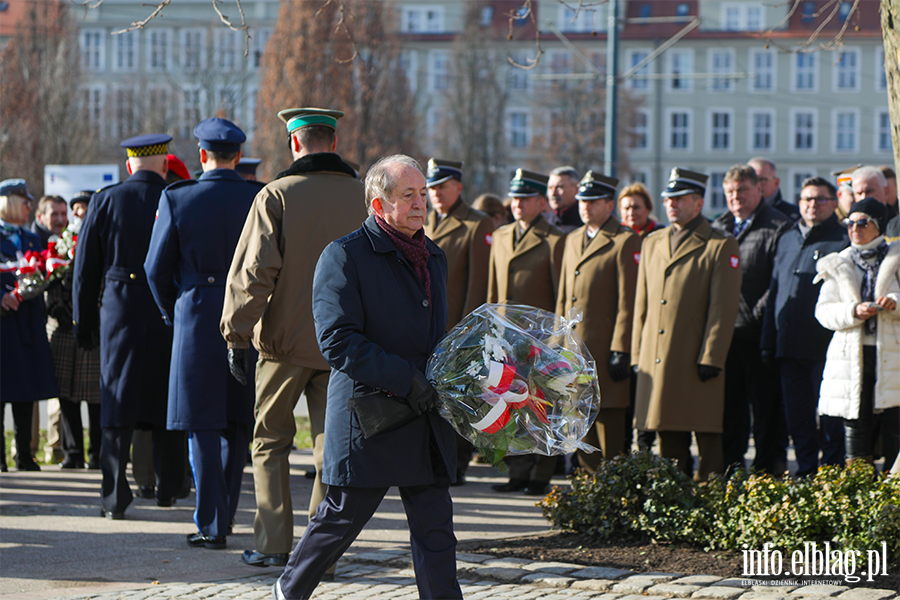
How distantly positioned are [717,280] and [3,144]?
123 feet

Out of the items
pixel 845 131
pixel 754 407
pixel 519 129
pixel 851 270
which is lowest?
pixel 754 407

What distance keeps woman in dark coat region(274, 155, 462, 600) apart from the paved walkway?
34.0 inches

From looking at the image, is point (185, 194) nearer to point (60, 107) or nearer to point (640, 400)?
point (640, 400)

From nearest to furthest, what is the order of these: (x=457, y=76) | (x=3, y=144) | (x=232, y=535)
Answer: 1. (x=232, y=535)
2. (x=3, y=144)
3. (x=457, y=76)

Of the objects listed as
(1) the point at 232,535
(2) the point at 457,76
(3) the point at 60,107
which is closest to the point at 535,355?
(1) the point at 232,535

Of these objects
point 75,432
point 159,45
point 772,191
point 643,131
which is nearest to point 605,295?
point 772,191

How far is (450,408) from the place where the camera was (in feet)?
14.1

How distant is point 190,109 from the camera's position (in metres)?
50.2

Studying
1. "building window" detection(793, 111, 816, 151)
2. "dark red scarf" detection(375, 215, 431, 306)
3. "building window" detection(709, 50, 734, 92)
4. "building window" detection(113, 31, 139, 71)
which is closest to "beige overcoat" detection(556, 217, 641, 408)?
"dark red scarf" detection(375, 215, 431, 306)

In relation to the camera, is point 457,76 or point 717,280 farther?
point 457,76

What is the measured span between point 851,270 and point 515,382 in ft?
12.3

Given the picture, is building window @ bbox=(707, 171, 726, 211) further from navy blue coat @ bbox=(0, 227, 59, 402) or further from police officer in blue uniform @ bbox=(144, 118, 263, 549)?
police officer in blue uniform @ bbox=(144, 118, 263, 549)

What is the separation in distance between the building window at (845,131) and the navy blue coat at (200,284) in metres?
67.7

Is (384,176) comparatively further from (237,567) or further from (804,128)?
(804,128)
